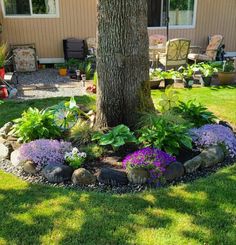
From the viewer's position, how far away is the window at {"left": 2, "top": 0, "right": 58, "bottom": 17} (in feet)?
34.9

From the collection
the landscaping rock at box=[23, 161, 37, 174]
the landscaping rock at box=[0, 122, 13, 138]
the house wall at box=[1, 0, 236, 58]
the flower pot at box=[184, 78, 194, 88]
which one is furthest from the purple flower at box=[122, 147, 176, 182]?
the house wall at box=[1, 0, 236, 58]

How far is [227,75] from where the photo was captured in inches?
331

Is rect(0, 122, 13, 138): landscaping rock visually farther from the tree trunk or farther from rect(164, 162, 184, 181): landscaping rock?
rect(164, 162, 184, 181): landscaping rock

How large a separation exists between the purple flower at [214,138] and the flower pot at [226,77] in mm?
3994

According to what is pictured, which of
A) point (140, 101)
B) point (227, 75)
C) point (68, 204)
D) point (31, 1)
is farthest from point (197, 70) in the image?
point (68, 204)

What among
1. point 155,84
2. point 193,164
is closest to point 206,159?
point 193,164

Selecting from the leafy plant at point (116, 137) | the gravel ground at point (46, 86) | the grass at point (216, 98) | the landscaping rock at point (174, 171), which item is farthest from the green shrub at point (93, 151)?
the gravel ground at point (46, 86)

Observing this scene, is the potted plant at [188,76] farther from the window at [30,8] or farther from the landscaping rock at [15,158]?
the landscaping rock at [15,158]

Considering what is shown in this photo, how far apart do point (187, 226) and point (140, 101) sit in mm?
2096

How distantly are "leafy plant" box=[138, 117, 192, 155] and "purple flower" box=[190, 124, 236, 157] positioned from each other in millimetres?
288

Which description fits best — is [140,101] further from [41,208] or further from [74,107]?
[41,208]

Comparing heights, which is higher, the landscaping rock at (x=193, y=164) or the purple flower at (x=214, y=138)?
the purple flower at (x=214, y=138)

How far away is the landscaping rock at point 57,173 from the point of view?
3863mm

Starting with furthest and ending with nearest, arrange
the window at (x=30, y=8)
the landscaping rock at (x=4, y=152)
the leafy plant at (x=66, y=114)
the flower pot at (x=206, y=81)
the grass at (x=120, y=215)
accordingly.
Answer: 1. the window at (x=30, y=8)
2. the flower pot at (x=206, y=81)
3. the leafy plant at (x=66, y=114)
4. the landscaping rock at (x=4, y=152)
5. the grass at (x=120, y=215)
